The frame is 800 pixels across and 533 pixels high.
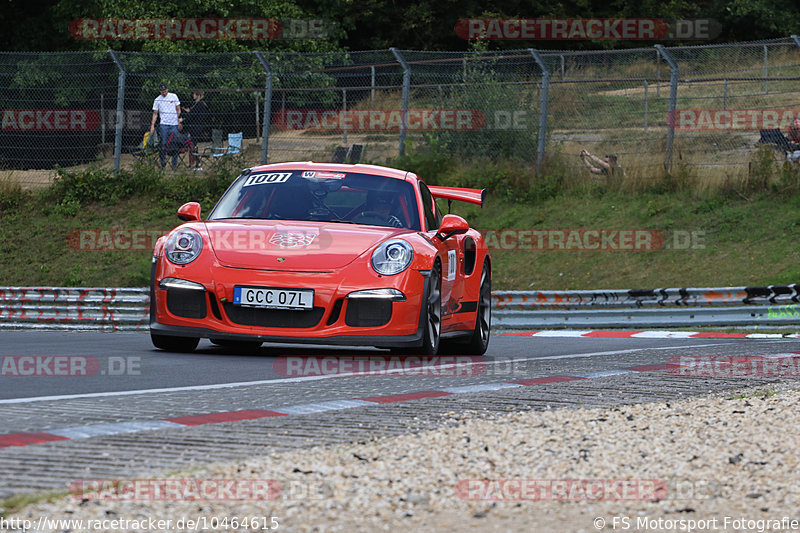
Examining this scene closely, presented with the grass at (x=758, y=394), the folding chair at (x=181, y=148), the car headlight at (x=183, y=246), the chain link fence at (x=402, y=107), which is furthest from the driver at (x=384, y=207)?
the folding chair at (x=181, y=148)

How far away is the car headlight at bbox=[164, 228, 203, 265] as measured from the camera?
8.95 metres

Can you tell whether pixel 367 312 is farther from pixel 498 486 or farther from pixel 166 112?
pixel 166 112

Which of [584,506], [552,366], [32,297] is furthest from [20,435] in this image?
[32,297]

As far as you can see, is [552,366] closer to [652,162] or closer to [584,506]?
[584,506]

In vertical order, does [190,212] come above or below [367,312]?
above

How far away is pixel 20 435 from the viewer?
5008 mm

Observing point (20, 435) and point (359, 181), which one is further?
point (359, 181)

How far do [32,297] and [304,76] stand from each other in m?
7.29

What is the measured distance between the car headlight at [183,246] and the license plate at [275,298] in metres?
0.49

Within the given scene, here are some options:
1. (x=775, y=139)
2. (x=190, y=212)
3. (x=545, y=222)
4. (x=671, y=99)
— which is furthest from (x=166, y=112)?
(x=190, y=212)

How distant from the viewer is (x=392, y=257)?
8867mm

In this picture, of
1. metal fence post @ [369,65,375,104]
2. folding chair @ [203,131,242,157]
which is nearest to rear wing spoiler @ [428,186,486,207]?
metal fence post @ [369,65,375,104]

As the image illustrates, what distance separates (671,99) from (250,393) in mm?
16107

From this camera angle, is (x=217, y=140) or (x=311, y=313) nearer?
(x=311, y=313)
